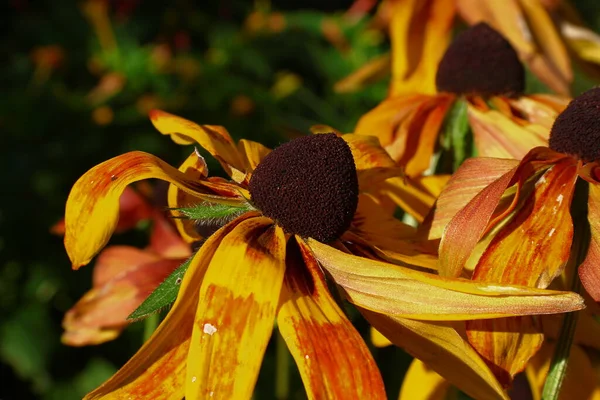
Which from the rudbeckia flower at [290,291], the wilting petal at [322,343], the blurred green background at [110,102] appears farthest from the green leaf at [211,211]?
the blurred green background at [110,102]

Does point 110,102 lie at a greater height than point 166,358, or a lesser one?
lesser

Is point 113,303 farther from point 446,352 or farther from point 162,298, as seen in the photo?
point 446,352

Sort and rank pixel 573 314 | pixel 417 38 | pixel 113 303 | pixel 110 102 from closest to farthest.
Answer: pixel 573 314
pixel 113 303
pixel 417 38
pixel 110 102

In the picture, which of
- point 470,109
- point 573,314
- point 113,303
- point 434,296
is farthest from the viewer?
point 470,109

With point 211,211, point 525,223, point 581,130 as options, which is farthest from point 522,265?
point 211,211

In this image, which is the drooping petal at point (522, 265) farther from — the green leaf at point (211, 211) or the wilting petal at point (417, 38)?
the wilting petal at point (417, 38)

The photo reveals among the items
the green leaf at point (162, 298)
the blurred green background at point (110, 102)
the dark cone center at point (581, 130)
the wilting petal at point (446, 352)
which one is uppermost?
the dark cone center at point (581, 130)

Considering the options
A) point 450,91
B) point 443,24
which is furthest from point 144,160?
point 443,24

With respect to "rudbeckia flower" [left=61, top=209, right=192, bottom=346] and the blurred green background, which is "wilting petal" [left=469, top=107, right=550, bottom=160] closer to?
the blurred green background
